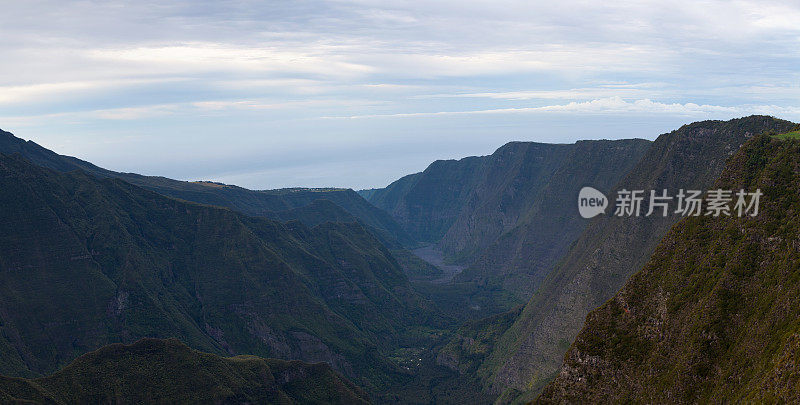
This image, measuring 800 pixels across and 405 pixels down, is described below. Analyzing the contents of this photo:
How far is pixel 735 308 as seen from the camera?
2721 inches

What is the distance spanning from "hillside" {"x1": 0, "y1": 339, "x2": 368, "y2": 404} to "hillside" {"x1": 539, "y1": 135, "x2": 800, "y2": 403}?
269 ft

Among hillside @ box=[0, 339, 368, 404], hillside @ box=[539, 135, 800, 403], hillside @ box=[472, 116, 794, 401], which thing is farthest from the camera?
hillside @ box=[472, 116, 794, 401]

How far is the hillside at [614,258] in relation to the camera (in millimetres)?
154625

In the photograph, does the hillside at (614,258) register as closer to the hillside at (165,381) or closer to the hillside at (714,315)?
the hillside at (165,381)

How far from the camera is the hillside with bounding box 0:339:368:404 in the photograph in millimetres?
116062

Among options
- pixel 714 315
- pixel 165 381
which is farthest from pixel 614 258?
pixel 165 381

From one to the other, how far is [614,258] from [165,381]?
126347 millimetres

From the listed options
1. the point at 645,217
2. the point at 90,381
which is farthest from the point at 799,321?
the point at 90,381

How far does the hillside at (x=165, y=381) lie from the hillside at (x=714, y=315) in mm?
82055

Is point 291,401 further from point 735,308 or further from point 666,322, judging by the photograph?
point 735,308

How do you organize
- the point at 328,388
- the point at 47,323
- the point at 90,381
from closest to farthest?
the point at 90,381
the point at 328,388
the point at 47,323

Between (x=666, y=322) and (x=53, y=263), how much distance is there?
197 meters

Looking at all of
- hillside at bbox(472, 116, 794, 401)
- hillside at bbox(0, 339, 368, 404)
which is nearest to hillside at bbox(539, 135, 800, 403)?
hillside at bbox(472, 116, 794, 401)

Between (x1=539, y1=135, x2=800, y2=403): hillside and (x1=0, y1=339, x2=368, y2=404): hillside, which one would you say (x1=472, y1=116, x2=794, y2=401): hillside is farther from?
(x1=539, y1=135, x2=800, y2=403): hillside
